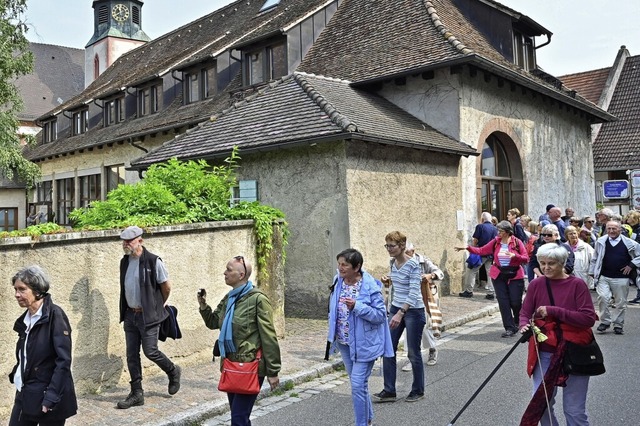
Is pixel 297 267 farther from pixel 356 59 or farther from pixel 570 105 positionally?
pixel 570 105

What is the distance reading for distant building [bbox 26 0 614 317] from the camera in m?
10.8

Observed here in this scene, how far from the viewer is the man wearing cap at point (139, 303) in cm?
575

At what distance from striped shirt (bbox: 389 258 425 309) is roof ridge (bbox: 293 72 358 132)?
450cm

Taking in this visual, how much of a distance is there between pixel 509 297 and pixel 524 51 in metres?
12.4

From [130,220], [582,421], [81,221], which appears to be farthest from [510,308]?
[81,221]

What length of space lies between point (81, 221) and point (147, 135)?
13054mm

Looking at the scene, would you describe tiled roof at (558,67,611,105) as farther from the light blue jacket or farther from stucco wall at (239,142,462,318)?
the light blue jacket

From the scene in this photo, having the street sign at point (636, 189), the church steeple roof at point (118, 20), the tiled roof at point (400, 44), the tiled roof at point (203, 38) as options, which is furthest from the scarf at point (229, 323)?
the church steeple roof at point (118, 20)

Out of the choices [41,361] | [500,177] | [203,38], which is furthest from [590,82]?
[41,361]

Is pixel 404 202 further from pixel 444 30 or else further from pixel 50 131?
pixel 50 131

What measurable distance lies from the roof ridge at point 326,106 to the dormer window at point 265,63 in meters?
4.16

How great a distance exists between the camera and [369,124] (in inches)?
443

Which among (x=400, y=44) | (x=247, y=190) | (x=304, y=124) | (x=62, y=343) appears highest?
(x=400, y=44)

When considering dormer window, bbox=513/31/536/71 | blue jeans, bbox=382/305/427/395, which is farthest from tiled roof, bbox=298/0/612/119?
blue jeans, bbox=382/305/427/395
